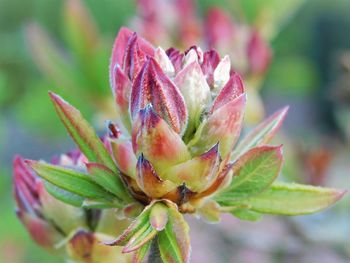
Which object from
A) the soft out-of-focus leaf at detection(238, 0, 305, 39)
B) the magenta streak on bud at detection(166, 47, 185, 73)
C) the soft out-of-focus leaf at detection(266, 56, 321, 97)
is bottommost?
the magenta streak on bud at detection(166, 47, 185, 73)

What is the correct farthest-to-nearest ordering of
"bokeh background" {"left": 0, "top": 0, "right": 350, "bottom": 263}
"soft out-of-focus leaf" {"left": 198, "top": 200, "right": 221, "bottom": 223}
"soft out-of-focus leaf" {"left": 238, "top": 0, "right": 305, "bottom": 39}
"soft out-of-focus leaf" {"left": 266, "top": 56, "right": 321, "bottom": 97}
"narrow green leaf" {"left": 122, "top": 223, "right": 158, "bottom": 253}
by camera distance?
"soft out-of-focus leaf" {"left": 266, "top": 56, "right": 321, "bottom": 97}
"bokeh background" {"left": 0, "top": 0, "right": 350, "bottom": 263}
"soft out-of-focus leaf" {"left": 238, "top": 0, "right": 305, "bottom": 39}
"soft out-of-focus leaf" {"left": 198, "top": 200, "right": 221, "bottom": 223}
"narrow green leaf" {"left": 122, "top": 223, "right": 158, "bottom": 253}

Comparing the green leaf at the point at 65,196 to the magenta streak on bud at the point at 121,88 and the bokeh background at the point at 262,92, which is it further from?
the bokeh background at the point at 262,92

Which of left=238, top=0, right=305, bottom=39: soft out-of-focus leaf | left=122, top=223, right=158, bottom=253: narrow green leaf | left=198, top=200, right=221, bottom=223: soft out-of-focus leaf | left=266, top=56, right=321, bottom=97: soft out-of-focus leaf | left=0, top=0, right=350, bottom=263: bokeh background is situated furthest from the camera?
left=266, top=56, right=321, bottom=97: soft out-of-focus leaf

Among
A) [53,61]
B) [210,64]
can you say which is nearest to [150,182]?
[210,64]

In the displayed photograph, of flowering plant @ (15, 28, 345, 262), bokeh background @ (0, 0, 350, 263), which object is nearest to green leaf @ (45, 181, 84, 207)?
flowering plant @ (15, 28, 345, 262)

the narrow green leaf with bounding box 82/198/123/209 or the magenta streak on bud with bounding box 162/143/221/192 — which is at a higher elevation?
the narrow green leaf with bounding box 82/198/123/209

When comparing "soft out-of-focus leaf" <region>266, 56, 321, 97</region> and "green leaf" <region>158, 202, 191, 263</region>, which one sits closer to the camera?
"green leaf" <region>158, 202, 191, 263</region>

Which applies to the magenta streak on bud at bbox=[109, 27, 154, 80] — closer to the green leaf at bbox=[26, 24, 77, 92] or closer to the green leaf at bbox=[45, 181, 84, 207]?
the green leaf at bbox=[45, 181, 84, 207]
